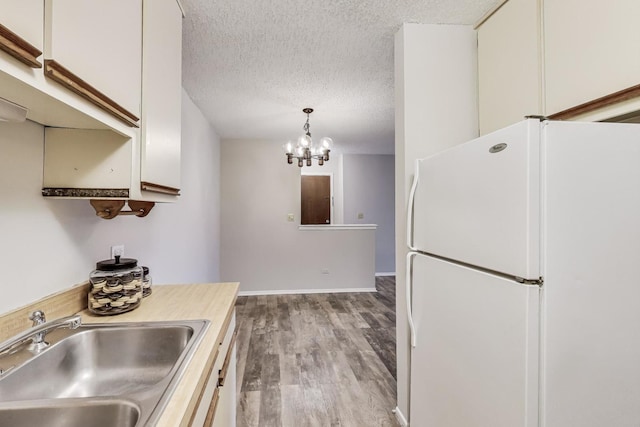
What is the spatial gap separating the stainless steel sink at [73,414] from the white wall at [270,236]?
3.94 m

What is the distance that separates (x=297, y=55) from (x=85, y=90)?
5.56ft

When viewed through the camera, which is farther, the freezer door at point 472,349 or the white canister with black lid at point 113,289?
the white canister with black lid at point 113,289

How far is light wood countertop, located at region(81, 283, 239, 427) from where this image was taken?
652 millimetres

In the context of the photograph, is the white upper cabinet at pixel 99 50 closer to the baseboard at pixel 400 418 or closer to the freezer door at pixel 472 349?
the freezer door at pixel 472 349

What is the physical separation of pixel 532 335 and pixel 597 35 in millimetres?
1149

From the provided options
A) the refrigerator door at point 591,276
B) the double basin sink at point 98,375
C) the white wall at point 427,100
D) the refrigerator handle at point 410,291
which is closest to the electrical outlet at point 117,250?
the double basin sink at point 98,375

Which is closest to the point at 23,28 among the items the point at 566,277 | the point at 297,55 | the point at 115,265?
the point at 115,265

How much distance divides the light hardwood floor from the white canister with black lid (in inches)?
44.8

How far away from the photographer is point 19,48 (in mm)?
524

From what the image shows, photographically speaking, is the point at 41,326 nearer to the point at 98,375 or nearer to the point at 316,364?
the point at 98,375

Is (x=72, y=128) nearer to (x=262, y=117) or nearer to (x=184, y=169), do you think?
(x=184, y=169)

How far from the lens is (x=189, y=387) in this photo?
28.0 inches

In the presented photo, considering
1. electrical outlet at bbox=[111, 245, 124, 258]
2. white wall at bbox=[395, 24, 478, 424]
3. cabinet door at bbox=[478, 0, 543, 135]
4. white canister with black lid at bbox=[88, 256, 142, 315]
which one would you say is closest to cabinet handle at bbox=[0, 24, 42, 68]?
white canister with black lid at bbox=[88, 256, 142, 315]

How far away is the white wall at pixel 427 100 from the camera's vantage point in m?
1.77
